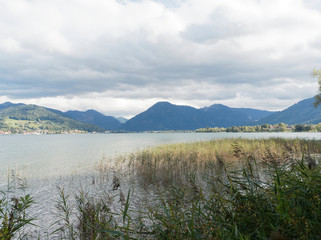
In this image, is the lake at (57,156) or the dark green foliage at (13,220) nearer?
the dark green foliage at (13,220)

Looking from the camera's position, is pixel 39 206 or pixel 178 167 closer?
pixel 39 206

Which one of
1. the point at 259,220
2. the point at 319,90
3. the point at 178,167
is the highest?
the point at 319,90

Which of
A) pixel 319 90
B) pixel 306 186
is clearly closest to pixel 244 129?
pixel 319 90

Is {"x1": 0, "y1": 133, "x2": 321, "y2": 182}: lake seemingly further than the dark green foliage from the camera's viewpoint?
Yes

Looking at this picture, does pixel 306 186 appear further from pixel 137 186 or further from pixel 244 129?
pixel 244 129

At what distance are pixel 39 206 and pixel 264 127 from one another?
595 ft

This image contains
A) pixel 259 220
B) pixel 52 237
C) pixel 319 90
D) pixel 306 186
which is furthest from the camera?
pixel 319 90

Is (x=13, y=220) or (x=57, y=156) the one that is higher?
(x=13, y=220)

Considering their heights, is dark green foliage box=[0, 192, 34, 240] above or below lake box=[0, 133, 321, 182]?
above

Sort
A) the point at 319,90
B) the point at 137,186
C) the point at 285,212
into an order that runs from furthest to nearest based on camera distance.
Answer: the point at 319,90 < the point at 137,186 < the point at 285,212

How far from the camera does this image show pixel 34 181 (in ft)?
54.9

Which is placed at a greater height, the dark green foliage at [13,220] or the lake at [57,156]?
the dark green foliage at [13,220]

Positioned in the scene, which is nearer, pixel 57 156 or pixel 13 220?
pixel 13 220

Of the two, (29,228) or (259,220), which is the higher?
(259,220)
